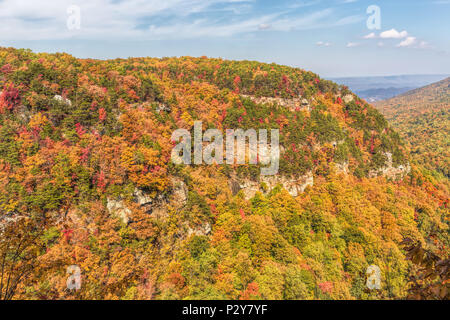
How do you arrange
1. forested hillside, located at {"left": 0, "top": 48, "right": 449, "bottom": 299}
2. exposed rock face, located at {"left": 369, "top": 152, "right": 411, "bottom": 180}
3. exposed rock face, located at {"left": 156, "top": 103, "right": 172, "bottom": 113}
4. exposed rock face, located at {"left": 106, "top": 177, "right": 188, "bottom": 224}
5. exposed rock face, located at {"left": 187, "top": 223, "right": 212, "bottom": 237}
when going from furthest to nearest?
exposed rock face, located at {"left": 369, "top": 152, "right": 411, "bottom": 180}, exposed rock face, located at {"left": 156, "top": 103, "right": 172, "bottom": 113}, exposed rock face, located at {"left": 187, "top": 223, "right": 212, "bottom": 237}, exposed rock face, located at {"left": 106, "top": 177, "right": 188, "bottom": 224}, forested hillside, located at {"left": 0, "top": 48, "right": 449, "bottom": 299}

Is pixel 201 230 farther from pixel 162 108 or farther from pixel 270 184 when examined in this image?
pixel 162 108

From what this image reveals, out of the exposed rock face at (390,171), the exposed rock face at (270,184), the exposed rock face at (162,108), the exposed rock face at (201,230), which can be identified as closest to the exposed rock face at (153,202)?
the exposed rock face at (201,230)

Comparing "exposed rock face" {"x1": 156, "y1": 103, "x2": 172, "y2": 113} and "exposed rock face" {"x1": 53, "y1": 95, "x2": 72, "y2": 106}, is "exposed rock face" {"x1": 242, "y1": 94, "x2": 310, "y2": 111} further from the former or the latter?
"exposed rock face" {"x1": 53, "y1": 95, "x2": 72, "y2": 106}

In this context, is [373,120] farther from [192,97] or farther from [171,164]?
[171,164]

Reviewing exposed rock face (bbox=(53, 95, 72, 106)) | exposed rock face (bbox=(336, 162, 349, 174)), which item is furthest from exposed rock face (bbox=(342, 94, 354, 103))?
exposed rock face (bbox=(53, 95, 72, 106))

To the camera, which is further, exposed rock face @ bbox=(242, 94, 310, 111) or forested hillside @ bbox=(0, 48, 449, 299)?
exposed rock face @ bbox=(242, 94, 310, 111)

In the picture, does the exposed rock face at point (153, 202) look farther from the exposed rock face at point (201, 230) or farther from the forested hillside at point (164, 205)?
the exposed rock face at point (201, 230)
